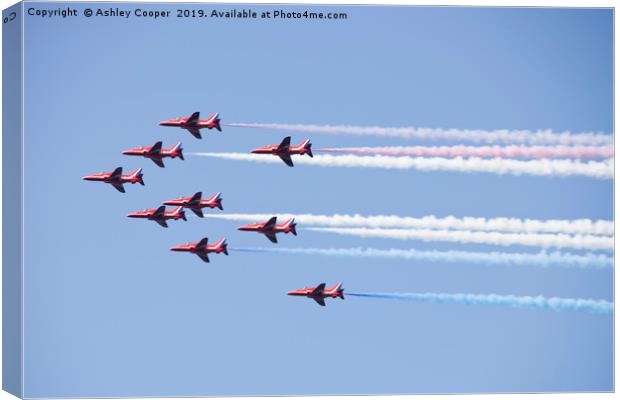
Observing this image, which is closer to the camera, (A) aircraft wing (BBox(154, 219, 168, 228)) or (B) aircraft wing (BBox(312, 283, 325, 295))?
(B) aircraft wing (BBox(312, 283, 325, 295))

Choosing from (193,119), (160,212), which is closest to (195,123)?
(193,119)

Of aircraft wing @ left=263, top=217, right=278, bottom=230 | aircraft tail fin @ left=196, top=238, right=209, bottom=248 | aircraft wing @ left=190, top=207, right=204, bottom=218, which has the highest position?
aircraft wing @ left=190, top=207, right=204, bottom=218

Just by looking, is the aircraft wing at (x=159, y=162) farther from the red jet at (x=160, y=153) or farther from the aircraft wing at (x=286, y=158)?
the aircraft wing at (x=286, y=158)

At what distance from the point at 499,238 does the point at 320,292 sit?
22.6 feet

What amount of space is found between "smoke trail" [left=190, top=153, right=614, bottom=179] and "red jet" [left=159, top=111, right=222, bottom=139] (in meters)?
0.98

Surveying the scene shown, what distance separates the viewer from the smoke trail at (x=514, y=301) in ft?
392

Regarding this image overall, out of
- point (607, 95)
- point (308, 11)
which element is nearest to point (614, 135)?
point (607, 95)

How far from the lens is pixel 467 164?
122 metres

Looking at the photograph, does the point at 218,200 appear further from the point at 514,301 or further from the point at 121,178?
the point at 514,301

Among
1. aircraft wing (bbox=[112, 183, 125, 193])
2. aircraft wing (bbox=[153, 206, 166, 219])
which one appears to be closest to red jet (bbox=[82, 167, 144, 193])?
aircraft wing (bbox=[112, 183, 125, 193])

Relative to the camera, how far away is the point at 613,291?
4710 inches

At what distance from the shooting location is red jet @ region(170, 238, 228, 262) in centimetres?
12338

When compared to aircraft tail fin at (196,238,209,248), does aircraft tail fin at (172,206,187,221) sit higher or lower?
higher

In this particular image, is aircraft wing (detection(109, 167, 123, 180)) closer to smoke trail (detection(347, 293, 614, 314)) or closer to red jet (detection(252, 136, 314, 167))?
red jet (detection(252, 136, 314, 167))
